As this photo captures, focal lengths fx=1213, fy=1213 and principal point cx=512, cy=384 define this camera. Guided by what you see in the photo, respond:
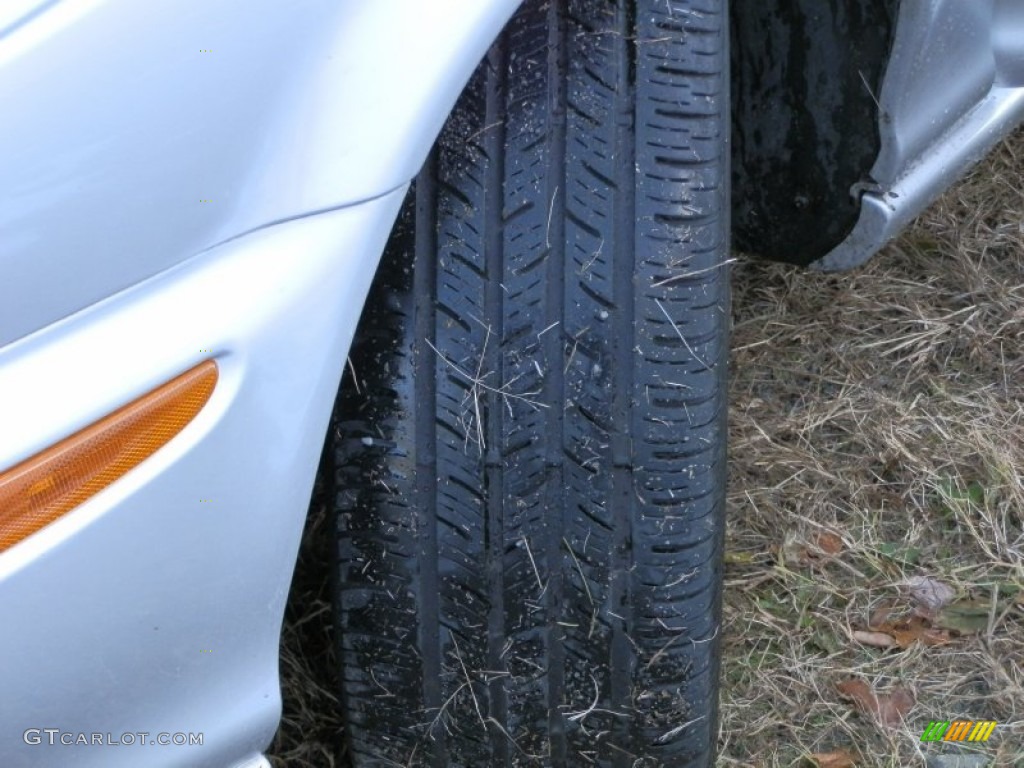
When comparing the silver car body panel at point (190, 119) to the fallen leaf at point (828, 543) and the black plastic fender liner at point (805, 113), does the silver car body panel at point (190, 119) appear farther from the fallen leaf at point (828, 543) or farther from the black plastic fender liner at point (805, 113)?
the fallen leaf at point (828, 543)

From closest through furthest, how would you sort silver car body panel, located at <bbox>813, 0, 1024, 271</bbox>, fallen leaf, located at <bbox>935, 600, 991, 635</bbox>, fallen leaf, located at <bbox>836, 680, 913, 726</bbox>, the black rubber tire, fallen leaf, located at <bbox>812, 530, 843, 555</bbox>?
1. the black rubber tire
2. silver car body panel, located at <bbox>813, 0, 1024, 271</bbox>
3. fallen leaf, located at <bbox>836, 680, 913, 726</bbox>
4. fallen leaf, located at <bbox>935, 600, 991, 635</bbox>
5. fallen leaf, located at <bbox>812, 530, 843, 555</bbox>

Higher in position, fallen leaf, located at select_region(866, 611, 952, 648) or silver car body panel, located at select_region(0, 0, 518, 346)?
silver car body panel, located at select_region(0, 0, 518, 346)

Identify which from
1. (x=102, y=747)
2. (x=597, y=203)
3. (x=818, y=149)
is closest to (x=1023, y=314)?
(x=818, y=149)

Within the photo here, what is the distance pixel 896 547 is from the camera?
6.07 feet

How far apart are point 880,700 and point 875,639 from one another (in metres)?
0.10

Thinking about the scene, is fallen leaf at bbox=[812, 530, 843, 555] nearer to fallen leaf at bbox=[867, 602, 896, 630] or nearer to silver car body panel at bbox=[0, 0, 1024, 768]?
fallen leaf at bbox=[867, 602, 896, 630]

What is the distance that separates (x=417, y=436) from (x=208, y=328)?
0.33 metres

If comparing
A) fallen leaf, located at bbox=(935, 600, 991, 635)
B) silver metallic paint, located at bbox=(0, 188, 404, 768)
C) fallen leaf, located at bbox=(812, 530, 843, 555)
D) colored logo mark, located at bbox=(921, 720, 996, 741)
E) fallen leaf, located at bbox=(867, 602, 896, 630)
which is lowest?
colored logo mark, located at bbox=(921, 720, 996, 741)

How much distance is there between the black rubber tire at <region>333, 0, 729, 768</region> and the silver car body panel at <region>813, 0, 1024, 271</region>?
1.46 ft

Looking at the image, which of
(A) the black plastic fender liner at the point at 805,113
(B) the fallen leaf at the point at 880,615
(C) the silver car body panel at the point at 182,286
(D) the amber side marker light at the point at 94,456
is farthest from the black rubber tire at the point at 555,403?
(B) the fallen leaf at the point at 880,615

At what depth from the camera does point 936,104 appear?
1613mm

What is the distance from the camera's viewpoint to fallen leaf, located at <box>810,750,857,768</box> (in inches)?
62.3

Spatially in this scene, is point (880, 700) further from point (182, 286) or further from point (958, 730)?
point (182, 286)

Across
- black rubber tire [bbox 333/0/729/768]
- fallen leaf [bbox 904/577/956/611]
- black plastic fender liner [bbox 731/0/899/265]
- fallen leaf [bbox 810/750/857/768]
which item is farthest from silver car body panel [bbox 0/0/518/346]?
fallen leaf [bbox 904/577/956/611]
